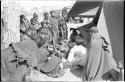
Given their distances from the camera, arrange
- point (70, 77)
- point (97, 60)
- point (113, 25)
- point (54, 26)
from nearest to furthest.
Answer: point (97, 60), point (70, 77), point (113, 25), point (54, 26)

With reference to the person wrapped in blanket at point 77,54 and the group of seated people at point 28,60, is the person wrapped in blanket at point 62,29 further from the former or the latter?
the person wrapped in blanket at point 77,54

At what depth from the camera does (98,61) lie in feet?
21.1

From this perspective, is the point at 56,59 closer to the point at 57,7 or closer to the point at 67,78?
the point at 67,78

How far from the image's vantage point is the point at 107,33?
7.67m

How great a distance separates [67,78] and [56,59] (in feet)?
1.77

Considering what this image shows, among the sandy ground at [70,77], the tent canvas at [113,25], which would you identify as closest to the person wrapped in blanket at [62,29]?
the tent canvas at [113,25]

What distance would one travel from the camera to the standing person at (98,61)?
20.8ft

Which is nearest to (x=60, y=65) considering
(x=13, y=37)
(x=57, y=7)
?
(x=13, y=37)

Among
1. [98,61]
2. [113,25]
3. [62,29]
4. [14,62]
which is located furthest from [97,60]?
[62,29]

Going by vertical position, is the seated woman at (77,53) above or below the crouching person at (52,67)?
above

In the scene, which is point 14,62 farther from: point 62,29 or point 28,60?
point 62,29

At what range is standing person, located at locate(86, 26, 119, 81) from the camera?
6.34m

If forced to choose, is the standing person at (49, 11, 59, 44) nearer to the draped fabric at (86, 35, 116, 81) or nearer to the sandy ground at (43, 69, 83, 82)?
the sandy ground at (43, 69, 83, 82)

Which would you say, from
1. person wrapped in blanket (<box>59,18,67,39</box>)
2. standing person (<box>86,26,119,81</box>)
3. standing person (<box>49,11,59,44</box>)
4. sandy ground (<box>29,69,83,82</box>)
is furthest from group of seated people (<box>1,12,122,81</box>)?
person wrapped in blanket (<box>59,18,67,39</box>)
